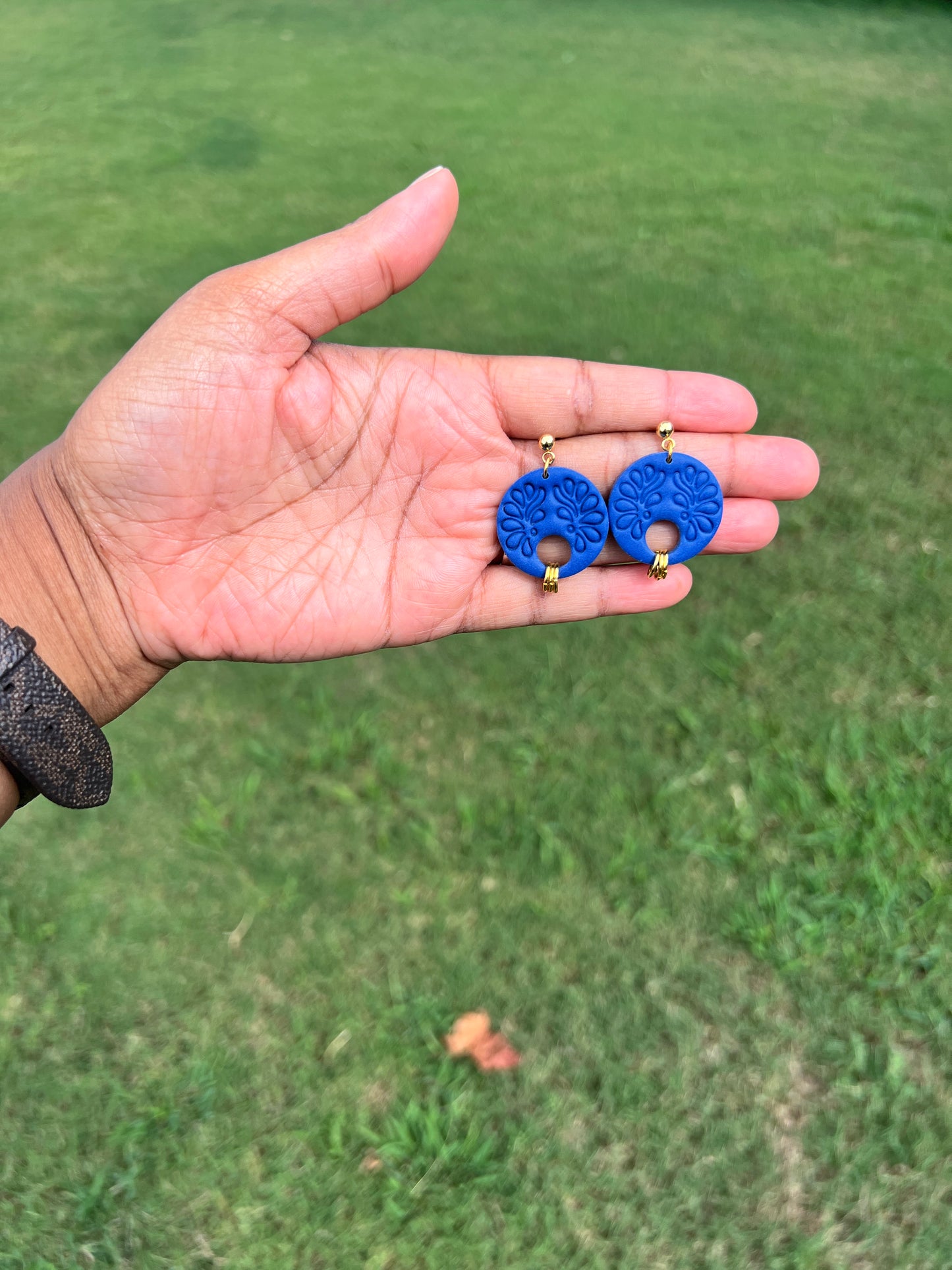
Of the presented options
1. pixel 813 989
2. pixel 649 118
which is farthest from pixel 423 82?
pixel 813 989

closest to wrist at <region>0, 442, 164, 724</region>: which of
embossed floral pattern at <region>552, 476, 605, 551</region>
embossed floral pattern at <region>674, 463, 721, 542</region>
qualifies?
embossed floral pattern at <region>552, 476, 605, 551</region>

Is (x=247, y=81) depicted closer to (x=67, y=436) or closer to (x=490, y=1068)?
(x=67, y=436)

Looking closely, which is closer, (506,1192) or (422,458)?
(506,1192)

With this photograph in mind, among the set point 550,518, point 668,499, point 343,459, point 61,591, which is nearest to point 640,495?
point 668,499

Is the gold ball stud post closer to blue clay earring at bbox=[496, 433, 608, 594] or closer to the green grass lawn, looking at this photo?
blue clay earring at bbox=[496, 433, 608, 594]

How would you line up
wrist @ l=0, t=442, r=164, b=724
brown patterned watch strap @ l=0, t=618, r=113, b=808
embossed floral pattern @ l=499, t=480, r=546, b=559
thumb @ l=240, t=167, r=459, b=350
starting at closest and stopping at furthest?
brown patterned watch strap @ l=0, t=618, r=113, b=808 < thumb @ l=240, t=167, r=459, b=350 < wrist @ l=0, t=442, r=164, b=724 < embossed floral pattern @ l=499, t=480, r=546, b=559

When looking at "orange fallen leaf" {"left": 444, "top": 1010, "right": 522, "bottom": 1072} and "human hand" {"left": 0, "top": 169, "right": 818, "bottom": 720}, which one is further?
"orange fallen leaf" {"left": 444, "top": 1010, "right": 522, "bottom": 1072}

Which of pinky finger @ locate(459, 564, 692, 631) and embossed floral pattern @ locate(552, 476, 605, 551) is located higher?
embossed floral pattern @ locate(552, 476, 605, 551)
